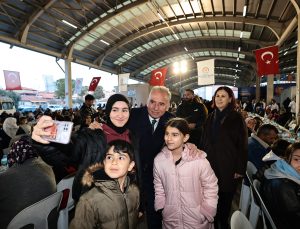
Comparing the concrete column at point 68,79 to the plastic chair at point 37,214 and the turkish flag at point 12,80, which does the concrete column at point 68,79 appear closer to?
the turkish flag at point 12,80

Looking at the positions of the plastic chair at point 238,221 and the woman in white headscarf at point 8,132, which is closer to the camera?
the plastic chair at point 238,221

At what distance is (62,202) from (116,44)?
19.7 m

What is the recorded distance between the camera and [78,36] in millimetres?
16875

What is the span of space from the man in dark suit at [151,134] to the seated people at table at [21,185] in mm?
1058

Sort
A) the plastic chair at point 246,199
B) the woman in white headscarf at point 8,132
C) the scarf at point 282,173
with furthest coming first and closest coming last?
the woman in white headscarf at point 8,132 → the plastic chair at point 246,199 → the scarf at point 282,173

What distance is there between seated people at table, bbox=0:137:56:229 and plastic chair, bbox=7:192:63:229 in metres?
0.17

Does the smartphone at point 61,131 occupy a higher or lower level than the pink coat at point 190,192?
higher

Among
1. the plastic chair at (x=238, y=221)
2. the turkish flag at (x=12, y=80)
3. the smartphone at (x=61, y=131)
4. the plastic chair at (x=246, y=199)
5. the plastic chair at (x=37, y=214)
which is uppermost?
the turkish flag at (x=12, y=80)

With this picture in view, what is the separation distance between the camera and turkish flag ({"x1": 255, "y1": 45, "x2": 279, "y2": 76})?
9391 mm

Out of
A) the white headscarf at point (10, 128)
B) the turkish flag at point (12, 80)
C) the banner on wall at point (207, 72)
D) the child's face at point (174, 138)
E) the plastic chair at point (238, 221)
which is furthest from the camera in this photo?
the turkish flag at point (12, 80)

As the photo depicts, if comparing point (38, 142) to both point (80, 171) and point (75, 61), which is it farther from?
point (75, 61)

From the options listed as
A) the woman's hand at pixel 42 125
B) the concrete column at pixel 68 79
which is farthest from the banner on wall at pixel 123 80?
the woman's hand at pixel 42 125

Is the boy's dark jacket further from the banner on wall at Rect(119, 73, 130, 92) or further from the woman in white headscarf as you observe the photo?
the banner on wall at Rect(119, 73, 130, 92)

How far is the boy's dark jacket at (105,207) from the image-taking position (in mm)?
1685
